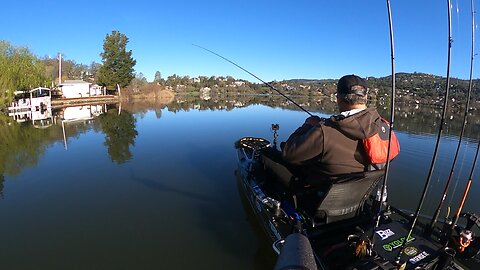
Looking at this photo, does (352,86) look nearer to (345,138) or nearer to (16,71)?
(345,138)

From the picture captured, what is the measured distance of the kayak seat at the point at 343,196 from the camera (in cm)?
279

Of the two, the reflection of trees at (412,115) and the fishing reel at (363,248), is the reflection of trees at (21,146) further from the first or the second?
the reflection of trees at (412,115)

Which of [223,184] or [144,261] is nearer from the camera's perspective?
[144,261]

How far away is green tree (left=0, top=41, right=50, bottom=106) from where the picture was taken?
89.8 feet

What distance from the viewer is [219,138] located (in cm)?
1292

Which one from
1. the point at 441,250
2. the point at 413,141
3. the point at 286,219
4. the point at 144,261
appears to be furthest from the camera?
the point at 413,141

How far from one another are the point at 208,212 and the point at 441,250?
3.84 m

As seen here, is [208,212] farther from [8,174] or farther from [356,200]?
[8,174]

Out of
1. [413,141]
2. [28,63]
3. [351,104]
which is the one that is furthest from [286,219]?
[28,63]

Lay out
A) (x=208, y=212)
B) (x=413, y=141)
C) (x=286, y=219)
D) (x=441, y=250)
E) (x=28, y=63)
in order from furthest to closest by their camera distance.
Answer: (x=28, y=63) → (x=413, y=141) → (x=208, y=212) → (x=286, y=219) → (x=441, y=250)

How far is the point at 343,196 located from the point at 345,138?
0.60 meters

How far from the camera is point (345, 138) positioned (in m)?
2.79

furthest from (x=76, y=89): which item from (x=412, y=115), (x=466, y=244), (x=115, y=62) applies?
(x=466, y=244)

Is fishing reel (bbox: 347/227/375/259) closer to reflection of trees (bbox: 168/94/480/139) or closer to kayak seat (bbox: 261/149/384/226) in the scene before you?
kayak seat (bbox: 261/149/384/226)
